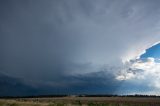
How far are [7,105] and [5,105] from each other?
0.41 metres

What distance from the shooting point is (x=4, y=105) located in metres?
58.2

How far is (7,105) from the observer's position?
191 ft

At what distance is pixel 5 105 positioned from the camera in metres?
58.1

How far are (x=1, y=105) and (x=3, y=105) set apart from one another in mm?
655

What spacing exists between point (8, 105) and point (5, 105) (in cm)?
62

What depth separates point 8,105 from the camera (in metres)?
58.1

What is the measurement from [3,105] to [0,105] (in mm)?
968

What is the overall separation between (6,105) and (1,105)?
1153 mm

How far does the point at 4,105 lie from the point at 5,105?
0.32 metres

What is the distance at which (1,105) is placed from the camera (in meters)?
57.4

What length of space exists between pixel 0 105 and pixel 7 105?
5.34ft

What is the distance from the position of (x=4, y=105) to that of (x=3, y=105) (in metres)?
0.32
